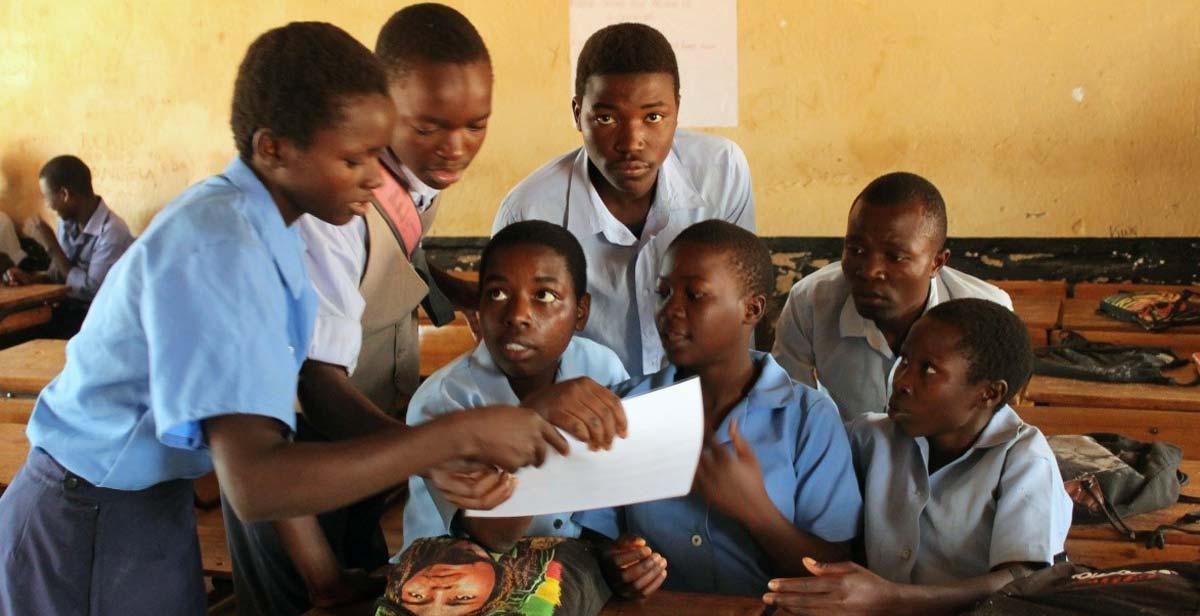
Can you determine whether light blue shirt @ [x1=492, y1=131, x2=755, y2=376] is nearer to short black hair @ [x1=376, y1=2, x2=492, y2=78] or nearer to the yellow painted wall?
short black hair @ [x1=376, y1=2, x2=492, y2=78]

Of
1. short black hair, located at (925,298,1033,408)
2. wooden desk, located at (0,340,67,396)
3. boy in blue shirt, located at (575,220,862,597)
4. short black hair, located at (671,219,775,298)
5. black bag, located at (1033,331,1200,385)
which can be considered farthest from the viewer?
wooden desk, located at (0,340,67,396)

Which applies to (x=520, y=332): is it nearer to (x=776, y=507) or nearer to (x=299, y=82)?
(x=776, y=507)

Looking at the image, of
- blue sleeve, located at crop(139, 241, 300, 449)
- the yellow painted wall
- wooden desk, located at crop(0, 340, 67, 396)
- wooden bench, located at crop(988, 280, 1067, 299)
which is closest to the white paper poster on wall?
the yellow painted wall

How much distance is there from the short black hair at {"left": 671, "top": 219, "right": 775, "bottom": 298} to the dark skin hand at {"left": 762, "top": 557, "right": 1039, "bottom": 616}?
541 mm

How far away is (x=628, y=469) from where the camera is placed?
126 cm

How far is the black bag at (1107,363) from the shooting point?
2.81 metres

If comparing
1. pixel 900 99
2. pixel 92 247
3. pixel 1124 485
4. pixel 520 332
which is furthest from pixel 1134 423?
pixel 92 247

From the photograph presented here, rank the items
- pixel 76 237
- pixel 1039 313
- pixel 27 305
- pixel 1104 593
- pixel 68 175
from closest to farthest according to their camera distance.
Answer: pixel 1104 593
pixel 1039 313
pixel 68 175
pixel 27 305
pixel 76 237

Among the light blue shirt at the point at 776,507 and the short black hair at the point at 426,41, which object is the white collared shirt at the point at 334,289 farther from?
the light blue shirt at the point at 776,507

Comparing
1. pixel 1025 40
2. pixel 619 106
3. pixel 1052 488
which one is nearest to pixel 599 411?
pixel 1052 488

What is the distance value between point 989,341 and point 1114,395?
1230 millimetres

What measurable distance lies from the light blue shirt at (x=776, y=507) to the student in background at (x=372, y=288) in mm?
393

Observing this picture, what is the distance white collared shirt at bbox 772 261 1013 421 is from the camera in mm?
2172

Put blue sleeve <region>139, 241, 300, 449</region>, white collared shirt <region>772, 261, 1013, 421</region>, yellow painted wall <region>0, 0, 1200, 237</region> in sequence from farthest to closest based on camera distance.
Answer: yellow painted wall <region>0, 0, 1200, 237</region>
white collared shirt <region>772, 261, 1013, 421</region>
blue sleeve <region>139, 241, 300, 449</region>
